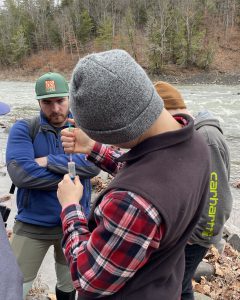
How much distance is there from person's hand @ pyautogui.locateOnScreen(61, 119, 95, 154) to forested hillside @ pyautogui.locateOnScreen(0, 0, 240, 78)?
140 feet

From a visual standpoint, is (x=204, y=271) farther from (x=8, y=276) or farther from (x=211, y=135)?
(x=8, y=276)

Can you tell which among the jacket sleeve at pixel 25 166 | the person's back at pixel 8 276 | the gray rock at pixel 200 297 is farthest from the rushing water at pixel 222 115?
the person's back at pixel 8 276

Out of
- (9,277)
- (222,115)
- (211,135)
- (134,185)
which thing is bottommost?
(222,115)

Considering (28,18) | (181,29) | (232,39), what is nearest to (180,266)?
(181,29)

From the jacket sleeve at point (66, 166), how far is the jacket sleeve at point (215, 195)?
2.94ft

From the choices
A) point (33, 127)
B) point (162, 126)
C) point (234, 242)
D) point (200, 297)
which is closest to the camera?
point (162, 126)

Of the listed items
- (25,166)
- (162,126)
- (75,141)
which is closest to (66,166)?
(25,166)

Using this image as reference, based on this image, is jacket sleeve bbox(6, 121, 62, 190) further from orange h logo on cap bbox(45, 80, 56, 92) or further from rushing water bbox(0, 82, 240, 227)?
rushing water bbox(0, 82, 240, 227)

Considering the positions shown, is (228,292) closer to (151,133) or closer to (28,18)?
(151,133)

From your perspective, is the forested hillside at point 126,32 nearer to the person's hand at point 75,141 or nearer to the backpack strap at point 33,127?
the backpack strap at point 33,127

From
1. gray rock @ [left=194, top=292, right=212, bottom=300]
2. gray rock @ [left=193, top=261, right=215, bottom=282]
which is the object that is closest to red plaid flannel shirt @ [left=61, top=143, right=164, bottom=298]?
gray rock @ [left=194, top=292, right=212, bottom=300]

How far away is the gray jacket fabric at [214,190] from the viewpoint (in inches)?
86.0

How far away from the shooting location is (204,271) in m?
3.77

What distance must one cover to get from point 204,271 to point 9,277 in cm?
266
